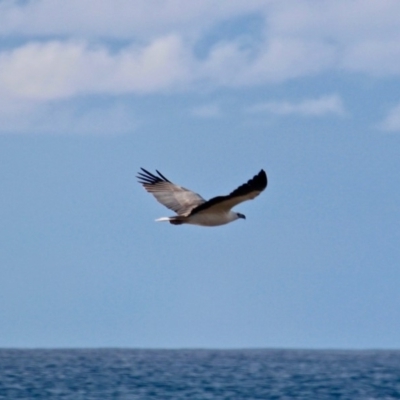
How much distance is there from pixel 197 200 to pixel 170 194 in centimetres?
119

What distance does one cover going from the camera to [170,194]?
40.8 meters

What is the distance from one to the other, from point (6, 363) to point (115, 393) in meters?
38.0

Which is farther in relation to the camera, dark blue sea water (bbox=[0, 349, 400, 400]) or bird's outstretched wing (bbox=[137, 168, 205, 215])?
dark blue sea water (bbox=[0, 349, 400, 400])

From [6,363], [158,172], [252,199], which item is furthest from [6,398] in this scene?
[6,363]

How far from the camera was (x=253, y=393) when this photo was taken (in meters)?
70.2

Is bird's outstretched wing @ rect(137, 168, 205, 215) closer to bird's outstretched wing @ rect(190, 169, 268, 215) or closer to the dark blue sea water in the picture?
bird's outstretched wing @ rect(190, 169, 268, 215)

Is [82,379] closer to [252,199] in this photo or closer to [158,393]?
[158,393]

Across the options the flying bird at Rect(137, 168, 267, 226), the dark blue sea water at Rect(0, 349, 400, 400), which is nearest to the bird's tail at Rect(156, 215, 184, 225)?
the flying bird at Rect(137, 168, 267, 226)

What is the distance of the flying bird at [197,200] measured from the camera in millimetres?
35938

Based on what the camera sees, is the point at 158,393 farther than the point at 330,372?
No

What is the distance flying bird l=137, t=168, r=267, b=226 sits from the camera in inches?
1415

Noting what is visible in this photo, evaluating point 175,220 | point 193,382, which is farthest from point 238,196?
point 193,382

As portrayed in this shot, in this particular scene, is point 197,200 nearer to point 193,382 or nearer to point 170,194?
point 170,194

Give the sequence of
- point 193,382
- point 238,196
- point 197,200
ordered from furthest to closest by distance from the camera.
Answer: point 193,382
point 197,200
point 238,196
